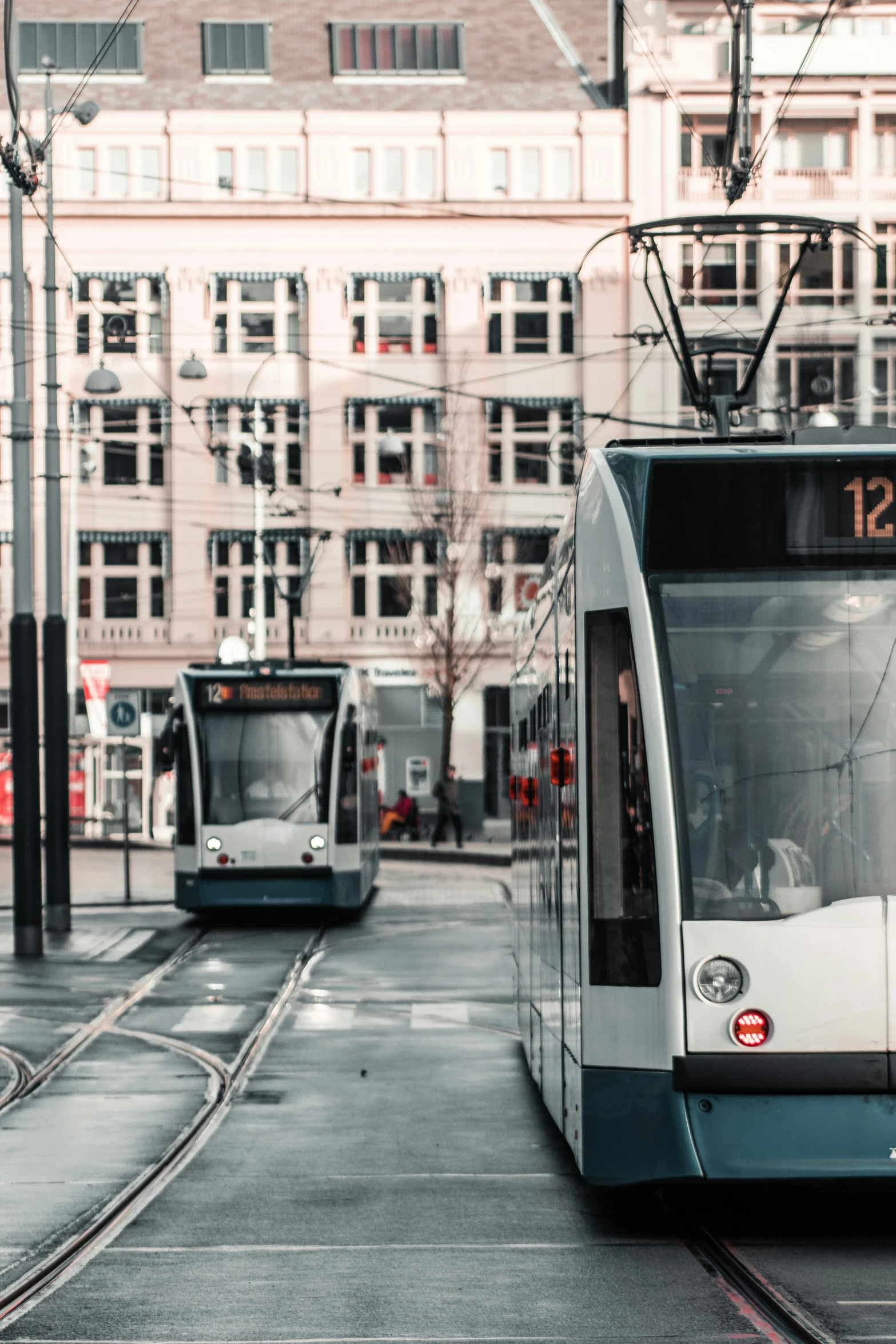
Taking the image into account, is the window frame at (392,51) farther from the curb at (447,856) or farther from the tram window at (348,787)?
the tram window at (348,787)

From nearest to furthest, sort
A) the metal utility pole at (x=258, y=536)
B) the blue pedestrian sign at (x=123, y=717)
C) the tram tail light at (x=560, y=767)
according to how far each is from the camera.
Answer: the tram tail light at (x=560, y=767), the blue pedestrian sign at (x=123, y=717), the metal utility pole at (x=258, y=536)

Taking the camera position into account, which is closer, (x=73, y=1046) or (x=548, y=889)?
(x=548, y=889)

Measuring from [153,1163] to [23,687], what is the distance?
446 inches

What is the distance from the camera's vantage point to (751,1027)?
294 inches

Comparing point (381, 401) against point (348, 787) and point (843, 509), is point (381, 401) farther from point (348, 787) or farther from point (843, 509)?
point (843, 509)

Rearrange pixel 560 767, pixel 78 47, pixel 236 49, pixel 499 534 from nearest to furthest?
pixel 560 767
pixel 499 534
pixel 78 47
pixel 236 49

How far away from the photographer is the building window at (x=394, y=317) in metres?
50.4

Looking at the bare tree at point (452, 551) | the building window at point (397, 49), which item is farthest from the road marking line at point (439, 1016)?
the building window at point (397, 49)

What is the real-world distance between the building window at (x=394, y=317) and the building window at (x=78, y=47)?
25.1ft

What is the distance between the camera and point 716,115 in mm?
49438

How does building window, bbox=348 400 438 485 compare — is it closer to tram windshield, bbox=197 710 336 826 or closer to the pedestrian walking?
the pedestrian walking

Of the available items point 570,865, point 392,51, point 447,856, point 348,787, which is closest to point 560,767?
point 570,865

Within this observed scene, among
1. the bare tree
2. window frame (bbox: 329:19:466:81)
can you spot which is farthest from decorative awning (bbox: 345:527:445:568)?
window frame (bbox: 329:19:466:81)

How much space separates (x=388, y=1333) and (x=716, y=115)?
4578 centimetres
